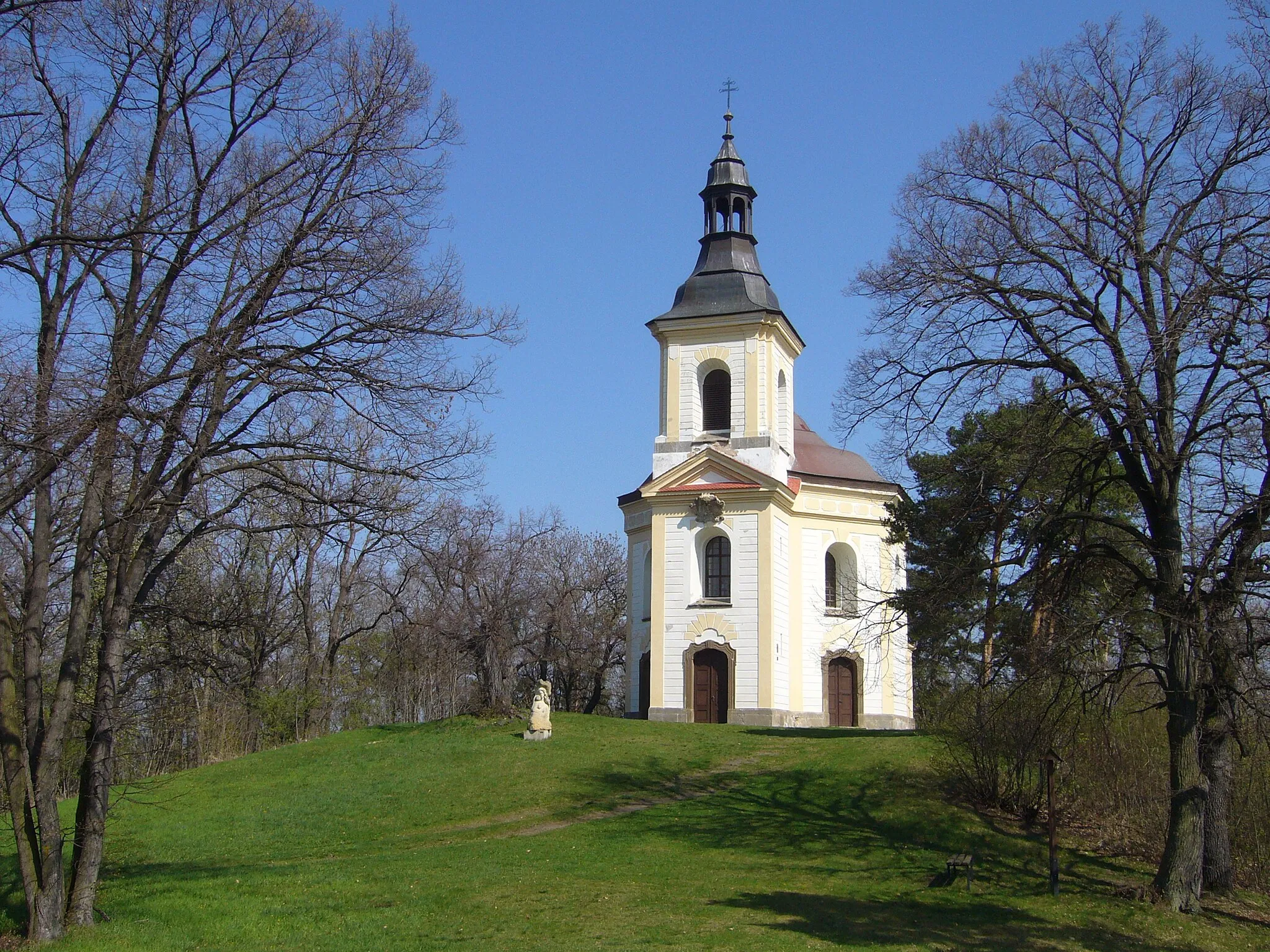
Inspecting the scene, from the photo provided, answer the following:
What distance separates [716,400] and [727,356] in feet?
4.99

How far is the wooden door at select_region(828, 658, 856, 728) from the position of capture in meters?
38.8

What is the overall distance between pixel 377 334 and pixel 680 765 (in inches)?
602

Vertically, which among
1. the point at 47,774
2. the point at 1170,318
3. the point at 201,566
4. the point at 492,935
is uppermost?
the point at 1170,318

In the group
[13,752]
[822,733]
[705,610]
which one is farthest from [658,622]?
[13,752]

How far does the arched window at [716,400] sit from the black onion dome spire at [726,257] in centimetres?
207

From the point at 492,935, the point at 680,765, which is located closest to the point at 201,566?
the point at 680,765

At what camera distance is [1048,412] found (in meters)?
16.2

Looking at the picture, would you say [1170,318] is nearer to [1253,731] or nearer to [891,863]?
[1253,731]

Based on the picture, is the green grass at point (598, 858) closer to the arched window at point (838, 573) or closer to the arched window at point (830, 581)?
the arched window at point (838, 573)

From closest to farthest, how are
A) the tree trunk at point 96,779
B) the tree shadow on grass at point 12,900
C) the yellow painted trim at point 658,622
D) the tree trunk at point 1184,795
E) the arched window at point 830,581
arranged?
1. the tree trunk at point 96,779
2. the tree shadow on grass at point 12,900
3. the tree trunk at point 1184,795
4. the yellow painted trim at point 658,622
5. the arched window at point 830,581

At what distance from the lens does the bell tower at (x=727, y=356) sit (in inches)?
1489

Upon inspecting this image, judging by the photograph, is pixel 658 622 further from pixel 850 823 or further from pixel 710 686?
pixel 850 823

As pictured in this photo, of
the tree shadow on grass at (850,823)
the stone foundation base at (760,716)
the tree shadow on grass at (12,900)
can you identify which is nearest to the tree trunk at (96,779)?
the tree shadow on grass at (12,900)

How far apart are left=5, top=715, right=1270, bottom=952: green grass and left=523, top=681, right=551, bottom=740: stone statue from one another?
0.35 metres
